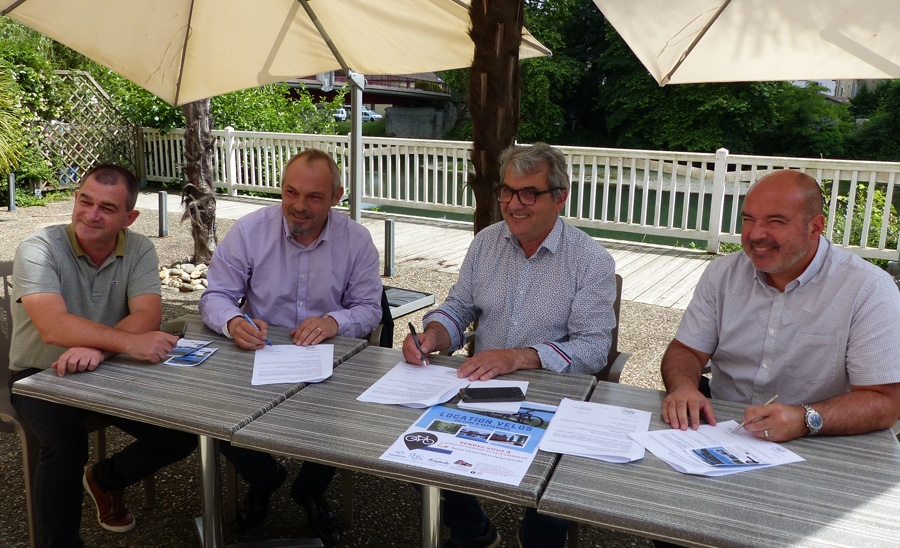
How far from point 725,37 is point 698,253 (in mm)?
4888

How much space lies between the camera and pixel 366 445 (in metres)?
1.57

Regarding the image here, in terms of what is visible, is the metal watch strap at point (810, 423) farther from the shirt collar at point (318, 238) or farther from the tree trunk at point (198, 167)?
the tree trunk at point (198, 167)

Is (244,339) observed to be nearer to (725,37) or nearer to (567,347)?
(567,347)

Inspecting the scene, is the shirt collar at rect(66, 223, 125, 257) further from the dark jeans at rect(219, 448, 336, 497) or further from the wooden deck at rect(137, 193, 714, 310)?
the wooden deck at rect(137, 193, 714, 310)

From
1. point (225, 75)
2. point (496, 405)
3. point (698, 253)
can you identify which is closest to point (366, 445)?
point (496, 405)

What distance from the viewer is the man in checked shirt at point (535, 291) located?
2330 millimetres

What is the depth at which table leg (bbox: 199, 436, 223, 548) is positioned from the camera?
2.06 metres

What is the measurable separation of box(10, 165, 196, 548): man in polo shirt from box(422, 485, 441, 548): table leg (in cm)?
96

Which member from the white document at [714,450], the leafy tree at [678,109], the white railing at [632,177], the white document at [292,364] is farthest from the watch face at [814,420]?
the leafy tree at [678,109]

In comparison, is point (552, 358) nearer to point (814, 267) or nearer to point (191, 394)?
point (814, 267)

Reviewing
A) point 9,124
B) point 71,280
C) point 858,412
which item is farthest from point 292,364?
point 9,124

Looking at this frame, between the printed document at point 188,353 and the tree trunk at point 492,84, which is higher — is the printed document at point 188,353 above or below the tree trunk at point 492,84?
below

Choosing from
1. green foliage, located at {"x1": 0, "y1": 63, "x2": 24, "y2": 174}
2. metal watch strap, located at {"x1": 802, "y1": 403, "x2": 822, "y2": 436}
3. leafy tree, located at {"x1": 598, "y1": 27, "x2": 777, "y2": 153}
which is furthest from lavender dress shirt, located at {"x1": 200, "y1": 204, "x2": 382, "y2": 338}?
leafy tree, located at {"x1": 598, "y1": 27, "x2": 777, "y2": 153}

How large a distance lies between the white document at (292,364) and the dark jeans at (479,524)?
63 cm
